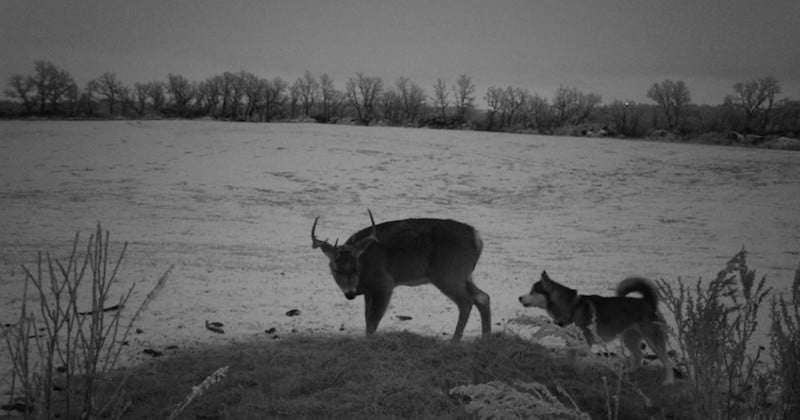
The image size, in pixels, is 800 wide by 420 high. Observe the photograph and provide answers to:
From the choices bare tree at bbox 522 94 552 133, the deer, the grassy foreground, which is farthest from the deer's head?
bare tree at bbox 522 94 552 133

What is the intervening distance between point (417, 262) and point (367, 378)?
1865 mm

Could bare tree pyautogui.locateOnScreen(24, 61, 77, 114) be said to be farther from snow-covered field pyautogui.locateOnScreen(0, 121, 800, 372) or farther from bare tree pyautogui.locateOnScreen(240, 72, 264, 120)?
bare tree pyautogui.locateOnScreen(240, 72, 264, 120)

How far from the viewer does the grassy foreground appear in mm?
4609

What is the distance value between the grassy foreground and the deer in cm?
46

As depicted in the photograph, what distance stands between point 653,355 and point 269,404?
14.5 ft

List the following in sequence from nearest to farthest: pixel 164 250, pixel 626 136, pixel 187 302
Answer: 1. pixel 187 302
2. pixel 164 250
3. pixel 626 136

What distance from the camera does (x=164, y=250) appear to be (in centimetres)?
1109

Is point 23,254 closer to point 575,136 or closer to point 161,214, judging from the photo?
point 161,214

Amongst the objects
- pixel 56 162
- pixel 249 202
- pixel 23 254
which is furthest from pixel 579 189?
pixel 56 162

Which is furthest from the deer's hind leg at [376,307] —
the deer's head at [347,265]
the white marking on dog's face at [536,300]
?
the white marking on dog's face at [536,300]

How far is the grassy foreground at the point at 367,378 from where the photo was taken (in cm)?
461

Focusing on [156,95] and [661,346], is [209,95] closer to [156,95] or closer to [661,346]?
[156,95]

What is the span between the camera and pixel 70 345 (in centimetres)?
638

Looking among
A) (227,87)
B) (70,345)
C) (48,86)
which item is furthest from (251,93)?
(70,345)
